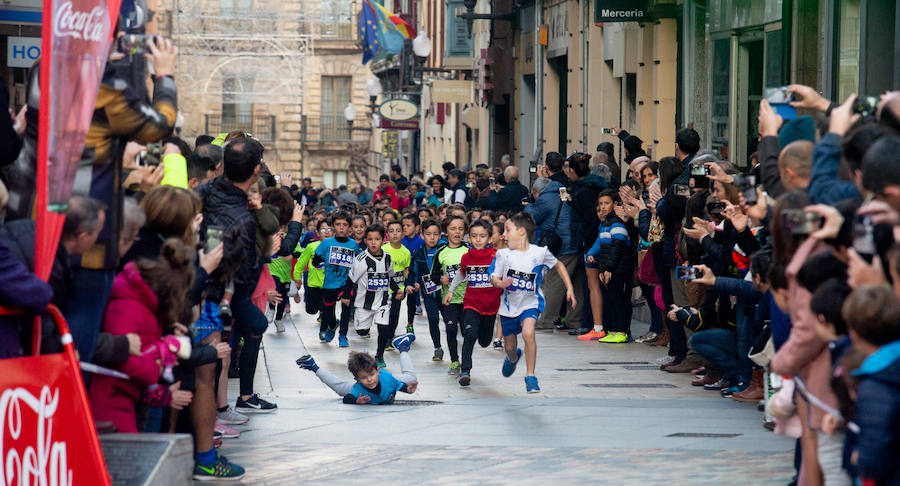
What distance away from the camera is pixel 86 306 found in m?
6.42

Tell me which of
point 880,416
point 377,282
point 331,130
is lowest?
point 377,282

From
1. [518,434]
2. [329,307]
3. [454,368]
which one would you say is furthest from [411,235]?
[518,434]

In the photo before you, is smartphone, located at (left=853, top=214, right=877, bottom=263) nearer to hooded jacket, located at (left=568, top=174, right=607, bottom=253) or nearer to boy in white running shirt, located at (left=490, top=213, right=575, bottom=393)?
boy in white running shirt, located at (left=490, top=213, right=575, bottom=393)

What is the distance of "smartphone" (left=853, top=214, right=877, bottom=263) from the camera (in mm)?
5355

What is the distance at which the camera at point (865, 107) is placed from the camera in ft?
21.7

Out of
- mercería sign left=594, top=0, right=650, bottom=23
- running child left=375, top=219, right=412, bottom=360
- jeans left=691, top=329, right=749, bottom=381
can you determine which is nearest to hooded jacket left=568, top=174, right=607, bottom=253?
running child left=375, top=219, right=412, bottom=360

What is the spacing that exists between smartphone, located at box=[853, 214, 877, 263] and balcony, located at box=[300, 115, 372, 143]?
5964 cm

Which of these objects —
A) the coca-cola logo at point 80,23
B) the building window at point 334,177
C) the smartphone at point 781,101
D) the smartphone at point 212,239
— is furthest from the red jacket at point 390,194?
the building window at point 334,177

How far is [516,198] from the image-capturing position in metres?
19.4

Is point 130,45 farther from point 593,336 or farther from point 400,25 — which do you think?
point 400,25

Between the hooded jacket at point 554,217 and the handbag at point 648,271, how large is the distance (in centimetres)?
213

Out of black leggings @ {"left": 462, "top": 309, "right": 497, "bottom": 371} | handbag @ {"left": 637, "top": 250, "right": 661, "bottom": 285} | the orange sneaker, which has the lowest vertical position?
the orange sneaker

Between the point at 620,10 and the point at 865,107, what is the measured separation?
1353 cm

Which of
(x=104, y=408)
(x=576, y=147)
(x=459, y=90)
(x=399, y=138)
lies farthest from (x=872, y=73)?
(x=399, y=138)
